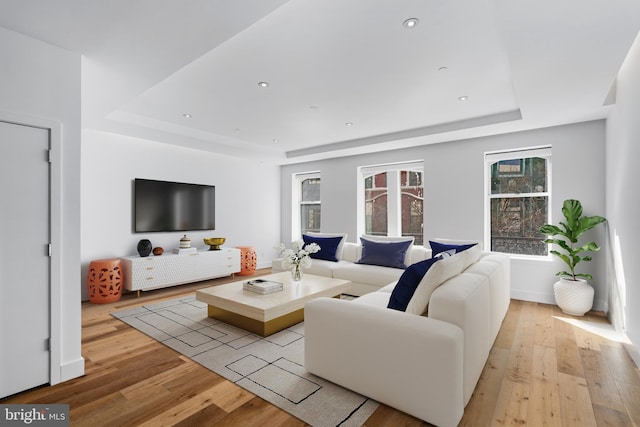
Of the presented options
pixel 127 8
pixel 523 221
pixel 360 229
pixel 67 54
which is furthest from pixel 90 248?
pixel 523 221

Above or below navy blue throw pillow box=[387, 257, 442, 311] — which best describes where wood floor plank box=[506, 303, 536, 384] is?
below

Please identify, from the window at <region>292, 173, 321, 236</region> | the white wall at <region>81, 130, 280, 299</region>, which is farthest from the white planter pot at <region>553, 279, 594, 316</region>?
the white wall at <region>81, 130, 280, 299</region>

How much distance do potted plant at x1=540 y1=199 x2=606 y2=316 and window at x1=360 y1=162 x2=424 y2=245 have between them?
204 centimetres

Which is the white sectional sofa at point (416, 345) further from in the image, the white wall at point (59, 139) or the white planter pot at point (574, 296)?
the white planter pot at point (574, 296)

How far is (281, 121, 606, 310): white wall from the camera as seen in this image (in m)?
3.90

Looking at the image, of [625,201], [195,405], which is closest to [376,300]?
[195,405]

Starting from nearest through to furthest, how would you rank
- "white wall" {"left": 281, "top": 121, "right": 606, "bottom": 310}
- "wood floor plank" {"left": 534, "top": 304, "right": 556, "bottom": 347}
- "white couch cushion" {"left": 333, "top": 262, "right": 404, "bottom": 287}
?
"wood floor plank" {"left": 534, "top": 304, "right": 556, "bottom": 347} → "white wall" {"left": 281, "top": 121, "right": 606, "bottom": 310} → "white couch cushion" {"left": 333, "top": 262, "right": 404, "bottom": 287}

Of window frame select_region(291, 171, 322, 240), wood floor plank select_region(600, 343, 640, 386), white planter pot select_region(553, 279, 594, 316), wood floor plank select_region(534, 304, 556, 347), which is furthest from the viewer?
window frame select_region(291, 171, 322, 240)

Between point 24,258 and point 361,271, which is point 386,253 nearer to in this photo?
point 361,271

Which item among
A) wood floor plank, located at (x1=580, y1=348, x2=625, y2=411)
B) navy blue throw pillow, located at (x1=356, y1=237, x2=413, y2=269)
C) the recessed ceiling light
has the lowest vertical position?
wood floor plank, located at (x1=580, y1=348, x2=625, y2=411)

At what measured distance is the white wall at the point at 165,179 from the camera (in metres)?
4.45

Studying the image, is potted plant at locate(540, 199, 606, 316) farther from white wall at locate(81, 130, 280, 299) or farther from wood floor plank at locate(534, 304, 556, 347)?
white wall at locate(81, 130, 280, 299)

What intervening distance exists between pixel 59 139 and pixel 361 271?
3.50m

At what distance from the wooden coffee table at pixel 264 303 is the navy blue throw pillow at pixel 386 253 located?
3.22 ft
